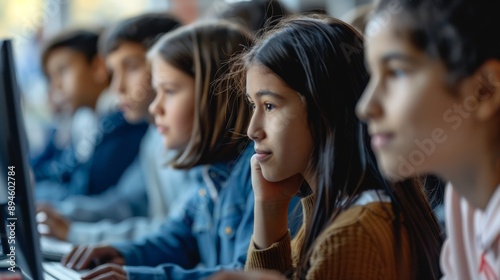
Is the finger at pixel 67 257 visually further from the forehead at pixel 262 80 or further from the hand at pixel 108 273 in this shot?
the forehead at pixel 262 80

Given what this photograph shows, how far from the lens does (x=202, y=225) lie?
111cm

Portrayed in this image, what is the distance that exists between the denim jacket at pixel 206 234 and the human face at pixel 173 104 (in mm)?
61

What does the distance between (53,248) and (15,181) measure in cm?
43

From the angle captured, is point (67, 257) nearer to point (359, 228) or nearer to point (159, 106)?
point (159, 106)

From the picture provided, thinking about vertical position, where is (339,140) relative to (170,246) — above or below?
above

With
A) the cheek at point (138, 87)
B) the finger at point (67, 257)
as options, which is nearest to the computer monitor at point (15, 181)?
the finger at point (67, 257)

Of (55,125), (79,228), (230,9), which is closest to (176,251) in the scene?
(79,228)

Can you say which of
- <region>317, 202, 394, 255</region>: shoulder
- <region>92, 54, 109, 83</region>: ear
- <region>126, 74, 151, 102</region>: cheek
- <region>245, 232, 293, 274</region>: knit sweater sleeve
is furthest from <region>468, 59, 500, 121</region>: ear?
<region>92, 54, 109, 83</region>: ear

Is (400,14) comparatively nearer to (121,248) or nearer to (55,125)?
(121,248)

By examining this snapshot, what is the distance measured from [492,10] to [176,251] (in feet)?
2.41

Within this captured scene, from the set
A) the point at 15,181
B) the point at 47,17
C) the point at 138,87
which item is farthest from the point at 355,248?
the point at 47,17

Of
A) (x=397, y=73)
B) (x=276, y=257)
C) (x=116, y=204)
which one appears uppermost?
(x=397, y=73)

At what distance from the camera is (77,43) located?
1.95 metres

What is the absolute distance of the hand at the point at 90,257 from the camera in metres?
1.01
